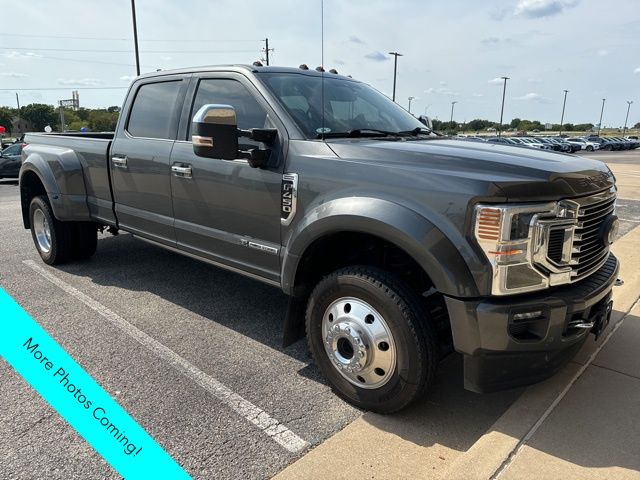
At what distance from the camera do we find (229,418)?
2828 mm

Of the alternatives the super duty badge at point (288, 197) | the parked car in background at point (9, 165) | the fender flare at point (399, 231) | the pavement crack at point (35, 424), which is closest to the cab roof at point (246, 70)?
the super duty badge at point (288, 197)

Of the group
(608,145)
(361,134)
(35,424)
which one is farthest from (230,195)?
(608,145)

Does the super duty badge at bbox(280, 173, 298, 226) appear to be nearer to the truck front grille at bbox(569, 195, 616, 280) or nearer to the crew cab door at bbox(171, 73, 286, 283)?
the crew cab door at bbox(171, 73, 286, 283)

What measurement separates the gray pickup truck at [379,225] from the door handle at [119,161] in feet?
0.92

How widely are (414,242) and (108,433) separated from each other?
190cm

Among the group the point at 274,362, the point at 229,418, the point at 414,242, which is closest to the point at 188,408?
the point at 229,418

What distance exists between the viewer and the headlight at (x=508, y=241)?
2285mm

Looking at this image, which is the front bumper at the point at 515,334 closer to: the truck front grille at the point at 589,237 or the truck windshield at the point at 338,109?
the truck front grille at the point at 589,237

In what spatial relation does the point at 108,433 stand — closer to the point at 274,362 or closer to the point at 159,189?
the point at 274,362

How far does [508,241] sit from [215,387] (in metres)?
1.95

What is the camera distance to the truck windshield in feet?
11.0

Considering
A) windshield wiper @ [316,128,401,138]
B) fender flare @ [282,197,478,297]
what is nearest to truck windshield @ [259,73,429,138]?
windshield wiper @ [316,128,401,138]

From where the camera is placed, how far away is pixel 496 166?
248cm

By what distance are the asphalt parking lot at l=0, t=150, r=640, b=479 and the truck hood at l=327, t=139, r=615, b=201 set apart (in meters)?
1.23
